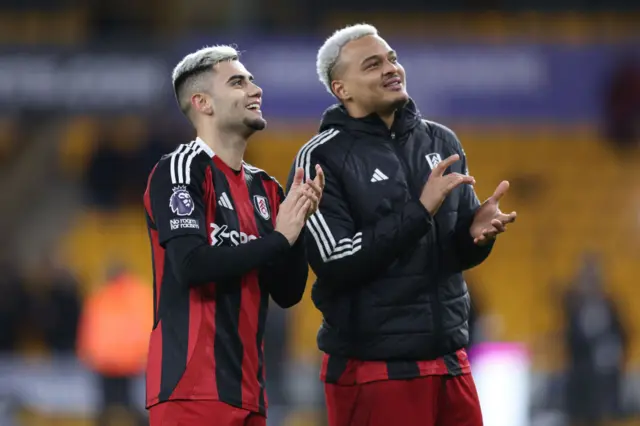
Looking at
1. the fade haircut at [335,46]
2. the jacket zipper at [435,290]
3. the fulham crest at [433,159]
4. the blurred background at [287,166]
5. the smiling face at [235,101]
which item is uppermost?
the blurred background at [287,166]

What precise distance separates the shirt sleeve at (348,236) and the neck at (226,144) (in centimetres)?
30

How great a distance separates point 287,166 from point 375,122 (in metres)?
9.84

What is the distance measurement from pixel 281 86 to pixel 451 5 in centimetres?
363

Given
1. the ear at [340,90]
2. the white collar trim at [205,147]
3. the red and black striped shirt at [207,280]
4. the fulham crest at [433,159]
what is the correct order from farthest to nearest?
1. the ear at [340,90]
2. the fulham crest at [433,159]
3. the white collar trim at [205,147]
4. the red and black striped shirt at [207,280]

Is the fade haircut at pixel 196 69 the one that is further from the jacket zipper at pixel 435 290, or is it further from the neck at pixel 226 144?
the jacket zipper at pixel 435 290

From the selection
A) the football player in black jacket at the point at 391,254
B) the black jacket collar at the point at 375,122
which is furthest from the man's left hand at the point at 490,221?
the black jacket collar at the point at 375,122

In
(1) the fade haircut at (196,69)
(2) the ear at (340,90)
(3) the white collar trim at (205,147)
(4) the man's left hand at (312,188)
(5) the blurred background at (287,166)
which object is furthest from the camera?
(5) the blurred background at (287,166)

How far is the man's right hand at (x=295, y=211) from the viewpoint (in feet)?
12.2

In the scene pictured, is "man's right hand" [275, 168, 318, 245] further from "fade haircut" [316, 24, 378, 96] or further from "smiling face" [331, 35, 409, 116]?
"fade haircut" [316, 24, 378, 96]

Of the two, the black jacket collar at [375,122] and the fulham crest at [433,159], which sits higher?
the black jacket collar at [375,122]

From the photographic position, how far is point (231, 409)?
3658mm

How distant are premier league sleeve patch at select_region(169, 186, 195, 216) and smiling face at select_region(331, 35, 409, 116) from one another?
87 centimetres

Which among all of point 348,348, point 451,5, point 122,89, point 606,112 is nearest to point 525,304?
point 606,112

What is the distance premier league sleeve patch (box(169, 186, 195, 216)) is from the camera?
3.66m
